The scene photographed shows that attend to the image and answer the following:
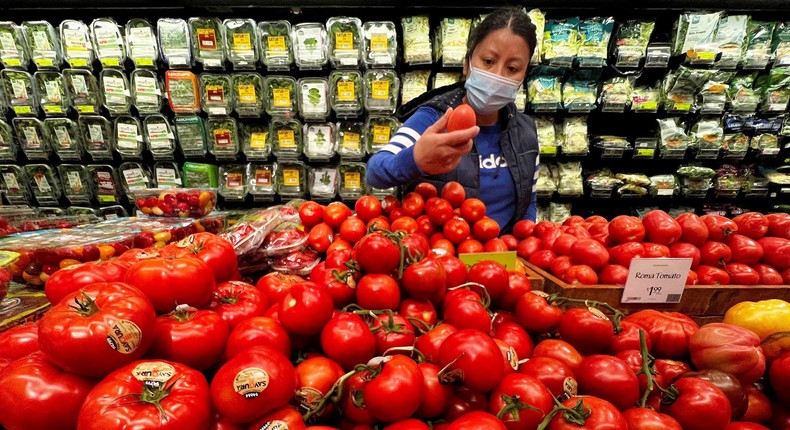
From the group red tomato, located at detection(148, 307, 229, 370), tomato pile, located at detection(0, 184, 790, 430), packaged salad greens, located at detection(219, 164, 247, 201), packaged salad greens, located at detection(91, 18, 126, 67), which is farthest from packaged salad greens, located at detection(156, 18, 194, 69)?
red tomato, located at detection(148, 307, 229, 370)

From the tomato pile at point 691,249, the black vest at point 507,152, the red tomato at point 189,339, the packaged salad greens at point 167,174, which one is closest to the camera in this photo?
the red tomato at point 189,339

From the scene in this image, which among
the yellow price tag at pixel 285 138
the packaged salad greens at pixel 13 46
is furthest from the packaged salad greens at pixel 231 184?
the packaged salad greens at pixel 13 46

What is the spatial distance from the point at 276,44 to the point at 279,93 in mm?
422

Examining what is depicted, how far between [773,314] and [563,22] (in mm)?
3068

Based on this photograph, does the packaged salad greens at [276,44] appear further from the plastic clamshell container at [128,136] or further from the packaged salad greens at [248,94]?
the plastic clamshell container at [128,136]

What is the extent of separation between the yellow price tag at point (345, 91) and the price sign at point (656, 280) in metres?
2.76

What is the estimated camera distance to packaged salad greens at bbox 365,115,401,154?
352cm

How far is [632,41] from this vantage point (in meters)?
3.29

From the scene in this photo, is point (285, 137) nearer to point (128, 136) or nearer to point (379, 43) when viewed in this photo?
point (379, 43)

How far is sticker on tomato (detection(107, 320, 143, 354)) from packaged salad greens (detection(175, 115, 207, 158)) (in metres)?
3.38

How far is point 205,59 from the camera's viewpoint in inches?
129

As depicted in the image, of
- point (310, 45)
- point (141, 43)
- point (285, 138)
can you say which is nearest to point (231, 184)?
point (285, 138)

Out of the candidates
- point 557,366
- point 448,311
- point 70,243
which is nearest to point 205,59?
point 70,243

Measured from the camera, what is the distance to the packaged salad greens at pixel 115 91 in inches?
130
